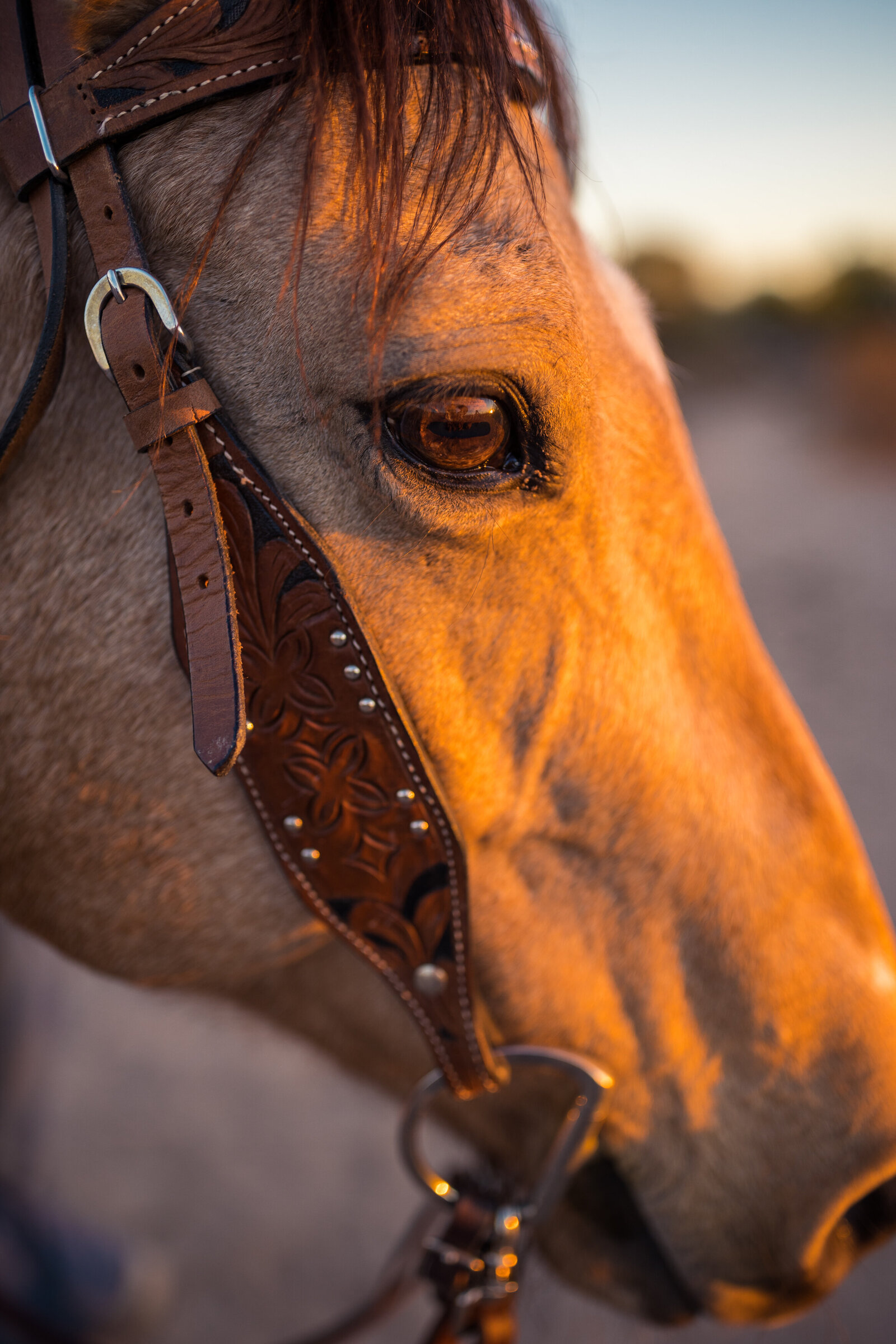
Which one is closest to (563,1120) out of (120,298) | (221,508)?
(221,508)

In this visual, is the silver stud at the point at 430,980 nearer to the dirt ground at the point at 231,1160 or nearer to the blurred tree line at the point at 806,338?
the dirt ground at the point at 231,1160

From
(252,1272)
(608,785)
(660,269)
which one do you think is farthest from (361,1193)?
(660,269)

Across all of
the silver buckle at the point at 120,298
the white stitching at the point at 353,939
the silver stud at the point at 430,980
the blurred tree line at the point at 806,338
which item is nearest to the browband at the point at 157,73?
the silver buckle at the point at 120,298

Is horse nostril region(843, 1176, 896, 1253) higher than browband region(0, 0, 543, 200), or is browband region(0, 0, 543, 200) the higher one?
browband region(0, 0, 543, 200)

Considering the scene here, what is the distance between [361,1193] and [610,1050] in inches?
74.2

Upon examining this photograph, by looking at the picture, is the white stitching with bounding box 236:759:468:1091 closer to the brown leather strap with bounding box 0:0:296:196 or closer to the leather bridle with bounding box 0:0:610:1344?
the leather bridle with bounding box 0:0:610:1344

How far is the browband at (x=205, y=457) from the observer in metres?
0.66

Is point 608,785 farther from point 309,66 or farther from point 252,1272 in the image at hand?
point 252,1272

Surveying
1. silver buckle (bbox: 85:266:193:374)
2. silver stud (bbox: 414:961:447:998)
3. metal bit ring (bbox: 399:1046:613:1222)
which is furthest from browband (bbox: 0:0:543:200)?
metal bit ring (bbox: 399:1046:613:1222)

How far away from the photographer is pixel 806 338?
1390cm

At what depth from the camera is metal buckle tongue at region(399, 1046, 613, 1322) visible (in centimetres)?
90

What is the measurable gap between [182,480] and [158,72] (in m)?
0.34

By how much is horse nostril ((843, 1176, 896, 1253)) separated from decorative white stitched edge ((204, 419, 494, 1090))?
0.44m

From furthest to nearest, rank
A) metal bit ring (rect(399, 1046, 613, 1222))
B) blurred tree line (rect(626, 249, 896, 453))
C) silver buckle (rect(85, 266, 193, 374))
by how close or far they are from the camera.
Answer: blurred tree line (rect(626, 249, 896, 453)) < metal bit ring (rect(399, 1046, 613, 1222)) < silver buckle (rect(85, 266, 193, 374))
